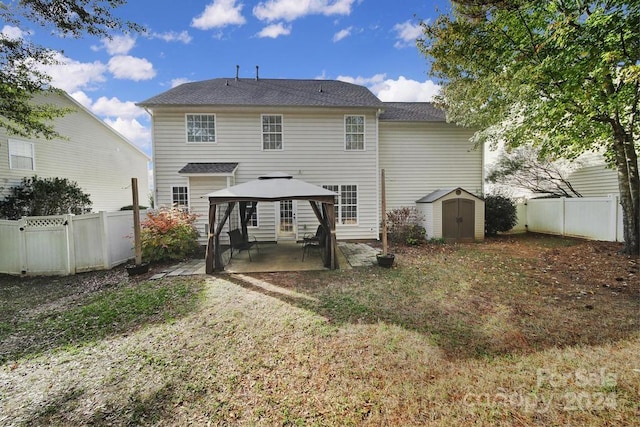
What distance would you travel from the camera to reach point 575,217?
10078mm

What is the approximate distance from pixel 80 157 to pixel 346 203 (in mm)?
14055

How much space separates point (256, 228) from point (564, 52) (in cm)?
1058

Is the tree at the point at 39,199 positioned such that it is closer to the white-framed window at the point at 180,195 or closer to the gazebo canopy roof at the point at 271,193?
the white-framed window at the point at 180,195

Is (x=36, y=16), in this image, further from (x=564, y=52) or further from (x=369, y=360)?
(x=564, y=52)

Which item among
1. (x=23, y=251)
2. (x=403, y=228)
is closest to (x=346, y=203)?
(x=403, y=228)

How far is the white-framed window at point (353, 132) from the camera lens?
10500 millimetres

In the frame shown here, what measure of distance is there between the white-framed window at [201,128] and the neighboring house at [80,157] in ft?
11.4

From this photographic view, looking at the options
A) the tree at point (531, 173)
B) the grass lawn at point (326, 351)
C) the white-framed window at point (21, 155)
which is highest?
the white-framed window at point (21, 155)

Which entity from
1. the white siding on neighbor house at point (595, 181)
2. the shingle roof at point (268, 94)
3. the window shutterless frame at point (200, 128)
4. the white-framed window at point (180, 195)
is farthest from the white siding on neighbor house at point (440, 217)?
the white-framed window at point (180, 195)

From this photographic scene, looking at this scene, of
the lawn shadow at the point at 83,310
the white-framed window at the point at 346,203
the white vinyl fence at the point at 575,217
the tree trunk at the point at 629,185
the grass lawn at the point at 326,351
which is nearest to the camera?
the grass lawn at the point at 326,351

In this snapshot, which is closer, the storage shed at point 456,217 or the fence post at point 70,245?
the fence post at point 70,245

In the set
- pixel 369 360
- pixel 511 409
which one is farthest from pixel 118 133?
pixel 511 409

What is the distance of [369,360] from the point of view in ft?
9.66

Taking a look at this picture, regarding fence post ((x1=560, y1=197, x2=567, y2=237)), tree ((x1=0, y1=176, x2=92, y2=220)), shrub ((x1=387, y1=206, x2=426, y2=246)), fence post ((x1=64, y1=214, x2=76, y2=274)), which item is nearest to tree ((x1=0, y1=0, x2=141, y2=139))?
tree ((x1=0, y1=176, x2=92, y2=220))
